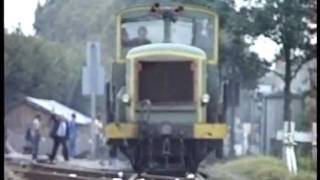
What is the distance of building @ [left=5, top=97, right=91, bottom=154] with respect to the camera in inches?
208

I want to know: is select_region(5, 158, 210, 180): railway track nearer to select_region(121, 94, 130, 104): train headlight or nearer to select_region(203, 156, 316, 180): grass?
select_region(203, 156, 316, 180): grass

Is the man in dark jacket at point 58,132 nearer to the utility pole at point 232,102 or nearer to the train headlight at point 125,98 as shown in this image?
the train headlight at point 125,98

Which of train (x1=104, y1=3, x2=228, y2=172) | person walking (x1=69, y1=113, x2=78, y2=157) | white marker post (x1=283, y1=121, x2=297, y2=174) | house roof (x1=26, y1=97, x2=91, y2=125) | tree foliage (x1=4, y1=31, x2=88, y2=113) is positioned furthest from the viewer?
train (x1=104, y1=3, x2=228, y2=172)

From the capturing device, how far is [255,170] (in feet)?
19.3

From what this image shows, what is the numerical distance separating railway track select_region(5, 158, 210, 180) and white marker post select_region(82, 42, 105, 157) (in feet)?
0.69

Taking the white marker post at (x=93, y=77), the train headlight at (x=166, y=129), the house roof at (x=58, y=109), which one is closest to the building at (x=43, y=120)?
the house roof at (x=58, y=109)

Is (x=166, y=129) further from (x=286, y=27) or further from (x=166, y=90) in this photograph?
(x=286, y=27)

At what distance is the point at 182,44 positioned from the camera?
669 centimetres

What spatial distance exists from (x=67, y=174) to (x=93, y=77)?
0.70m

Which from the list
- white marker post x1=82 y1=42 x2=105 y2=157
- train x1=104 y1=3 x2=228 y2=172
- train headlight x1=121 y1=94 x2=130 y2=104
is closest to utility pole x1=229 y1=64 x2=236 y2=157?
train x1=104 y1=3 x2=228 y2=172

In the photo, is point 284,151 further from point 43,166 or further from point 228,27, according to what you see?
point 43,166

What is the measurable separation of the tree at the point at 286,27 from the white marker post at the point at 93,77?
1098 mm

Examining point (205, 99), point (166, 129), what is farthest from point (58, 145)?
point (205, 99)

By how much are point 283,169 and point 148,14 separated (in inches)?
65.3
